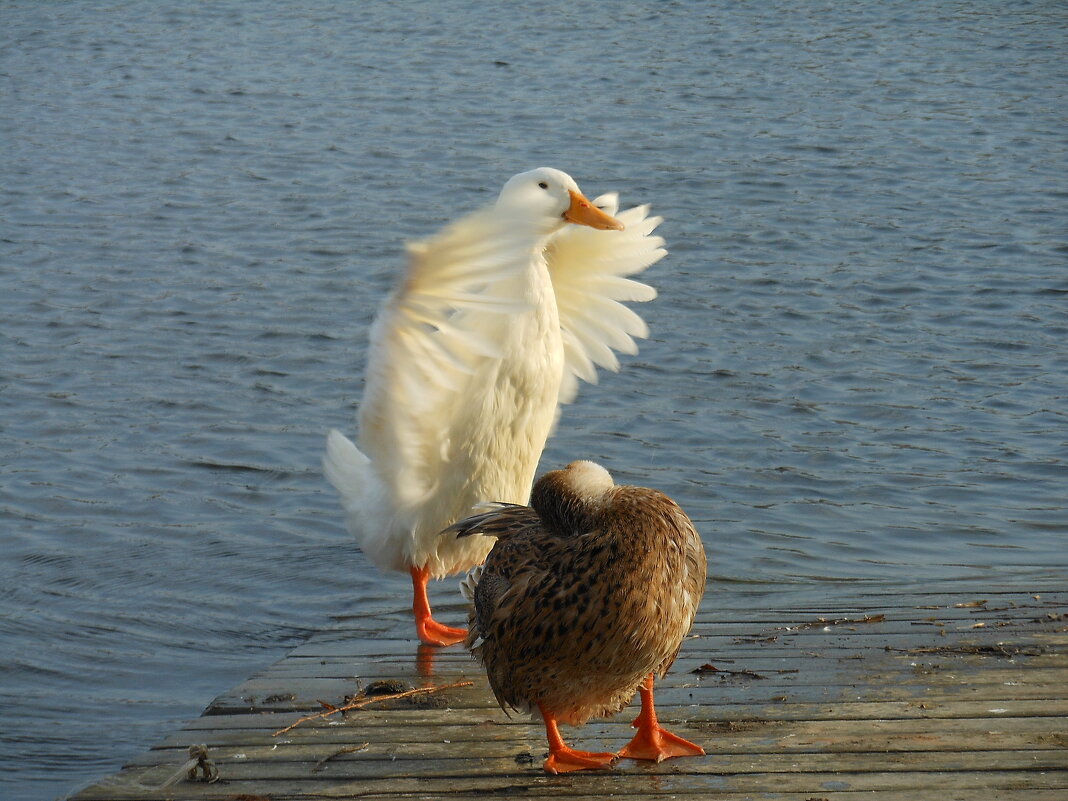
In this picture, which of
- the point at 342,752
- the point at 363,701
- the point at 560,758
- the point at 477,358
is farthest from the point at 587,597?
the point at 477,358

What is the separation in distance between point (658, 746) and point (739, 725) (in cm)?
32

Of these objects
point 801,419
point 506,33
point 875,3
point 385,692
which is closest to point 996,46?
point 875,3

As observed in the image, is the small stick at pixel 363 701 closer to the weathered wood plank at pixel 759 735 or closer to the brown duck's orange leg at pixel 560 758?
the weathered wood plank at pixel 759 735

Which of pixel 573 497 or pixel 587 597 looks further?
pixel 573 497

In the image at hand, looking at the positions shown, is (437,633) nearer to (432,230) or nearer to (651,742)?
(651,742)

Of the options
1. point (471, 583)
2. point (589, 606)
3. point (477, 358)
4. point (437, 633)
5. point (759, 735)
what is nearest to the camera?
point (589, 606)

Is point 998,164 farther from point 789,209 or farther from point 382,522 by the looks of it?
point 382,522

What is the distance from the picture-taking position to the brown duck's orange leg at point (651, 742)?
360 centimetres

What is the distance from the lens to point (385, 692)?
14.1ft

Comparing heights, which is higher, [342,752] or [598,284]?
[598,284]

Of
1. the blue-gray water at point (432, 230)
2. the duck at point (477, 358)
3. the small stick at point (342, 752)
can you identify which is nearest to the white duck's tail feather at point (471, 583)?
the small stick at point (342, 752)

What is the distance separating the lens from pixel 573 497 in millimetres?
3635

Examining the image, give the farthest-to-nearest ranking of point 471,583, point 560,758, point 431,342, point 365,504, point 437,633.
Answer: point 365,504
point 437,633
point 431,342
point 471,583
point 560,758

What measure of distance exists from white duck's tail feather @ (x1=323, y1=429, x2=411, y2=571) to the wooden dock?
2.12ft
